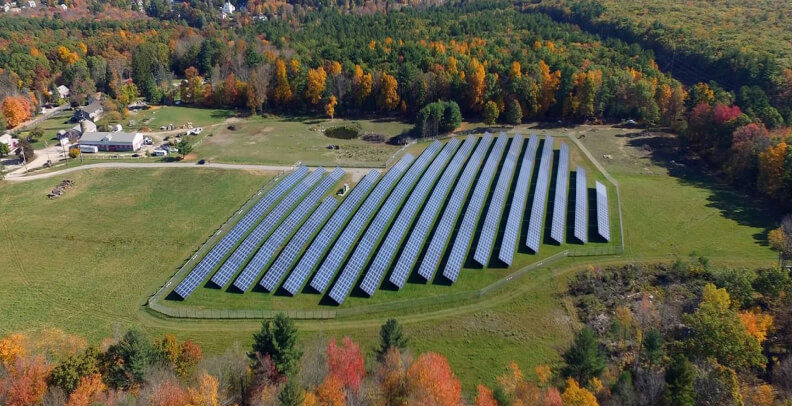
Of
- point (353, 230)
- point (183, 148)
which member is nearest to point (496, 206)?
point (353, 230)

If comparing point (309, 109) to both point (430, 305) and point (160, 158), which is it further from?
point (430, 305)

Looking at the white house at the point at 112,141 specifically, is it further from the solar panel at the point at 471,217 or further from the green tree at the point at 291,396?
the green tree at the point at 291,396

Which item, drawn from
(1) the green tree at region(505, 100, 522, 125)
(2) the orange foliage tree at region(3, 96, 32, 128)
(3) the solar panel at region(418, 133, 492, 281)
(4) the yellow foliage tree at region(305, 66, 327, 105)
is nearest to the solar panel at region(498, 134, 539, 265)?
(3) the solar panel at region(418, 133, 492, 281)

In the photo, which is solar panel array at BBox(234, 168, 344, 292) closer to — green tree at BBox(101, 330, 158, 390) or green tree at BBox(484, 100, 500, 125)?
green tree at BBox(101, 330, 158, 390)

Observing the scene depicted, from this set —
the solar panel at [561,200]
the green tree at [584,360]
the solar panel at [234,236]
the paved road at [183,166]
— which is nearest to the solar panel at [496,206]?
the solar panel at [561,200]

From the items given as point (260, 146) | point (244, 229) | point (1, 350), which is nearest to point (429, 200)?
point (244, 229)
